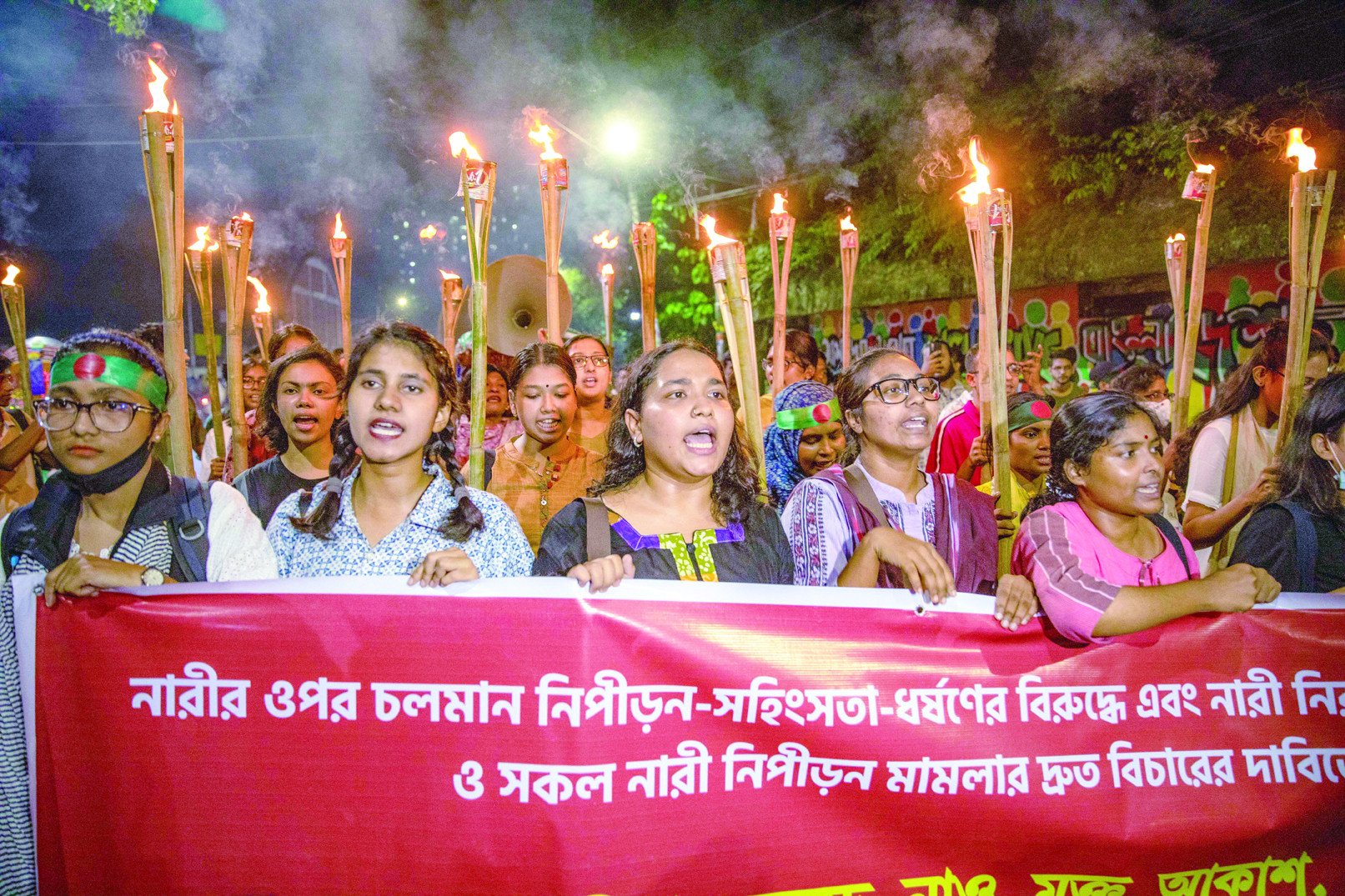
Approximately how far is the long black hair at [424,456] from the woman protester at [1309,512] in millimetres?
2434

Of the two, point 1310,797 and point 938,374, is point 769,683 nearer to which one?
point 1310,797

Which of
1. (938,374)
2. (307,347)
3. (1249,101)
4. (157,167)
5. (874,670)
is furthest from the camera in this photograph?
(1249,101)

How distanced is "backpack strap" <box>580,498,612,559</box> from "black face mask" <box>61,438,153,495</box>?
130cm

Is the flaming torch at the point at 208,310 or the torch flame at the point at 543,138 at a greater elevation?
the torch flame at the point at 543,138

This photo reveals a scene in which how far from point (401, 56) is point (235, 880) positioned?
22201mm

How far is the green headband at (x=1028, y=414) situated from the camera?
4195 millimetres

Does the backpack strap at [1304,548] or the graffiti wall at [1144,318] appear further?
the graffiti wall at [1144,318]

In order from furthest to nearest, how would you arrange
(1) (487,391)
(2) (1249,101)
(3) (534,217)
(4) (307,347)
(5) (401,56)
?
(3) (534,217), (5) (401,56), (2) (1249,101), (1) (487,391), (4) (307,347)

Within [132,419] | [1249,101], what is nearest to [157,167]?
[132,419]

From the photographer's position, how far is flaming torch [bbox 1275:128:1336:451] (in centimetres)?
362

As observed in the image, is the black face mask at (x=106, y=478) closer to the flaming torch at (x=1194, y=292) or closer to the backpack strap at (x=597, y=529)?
the backpack strap at (x=597, y=529)

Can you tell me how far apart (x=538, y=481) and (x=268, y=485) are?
45.7 inches

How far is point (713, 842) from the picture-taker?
2.11 meters

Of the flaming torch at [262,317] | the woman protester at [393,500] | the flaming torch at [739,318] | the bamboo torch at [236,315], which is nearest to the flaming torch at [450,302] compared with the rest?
the flaming torch at [262,317]
